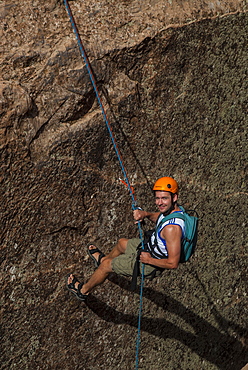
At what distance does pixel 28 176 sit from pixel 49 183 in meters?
0.32

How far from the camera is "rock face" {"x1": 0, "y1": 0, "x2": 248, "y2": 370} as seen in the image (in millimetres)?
5363

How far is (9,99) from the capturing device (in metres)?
5.06

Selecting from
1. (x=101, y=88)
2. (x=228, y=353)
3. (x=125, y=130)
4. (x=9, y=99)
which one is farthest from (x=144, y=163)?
(x=228, y=353)

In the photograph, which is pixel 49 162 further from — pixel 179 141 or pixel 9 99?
pixel 179 141

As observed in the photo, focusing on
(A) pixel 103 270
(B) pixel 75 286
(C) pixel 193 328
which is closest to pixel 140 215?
(A) pixel 103 270

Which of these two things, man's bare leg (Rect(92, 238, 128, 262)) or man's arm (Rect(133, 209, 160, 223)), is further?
man's bare leg (Rect(92, 238, 128, 262))

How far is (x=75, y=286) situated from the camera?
6.22 metres

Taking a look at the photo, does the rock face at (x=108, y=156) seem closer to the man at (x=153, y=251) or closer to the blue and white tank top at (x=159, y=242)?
the man at (x=153, y=251)

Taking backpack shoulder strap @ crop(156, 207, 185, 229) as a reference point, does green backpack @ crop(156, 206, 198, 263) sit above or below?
below

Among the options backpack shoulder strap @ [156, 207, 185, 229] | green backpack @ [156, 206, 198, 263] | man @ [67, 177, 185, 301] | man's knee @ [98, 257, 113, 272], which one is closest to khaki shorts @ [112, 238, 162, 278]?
man @ [67, 177, 185, 301]

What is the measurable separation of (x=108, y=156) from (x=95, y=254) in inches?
54.1

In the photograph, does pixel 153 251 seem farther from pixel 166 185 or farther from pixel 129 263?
pixel 166 185

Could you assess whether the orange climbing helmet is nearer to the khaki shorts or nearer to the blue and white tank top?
the blue and white tank top

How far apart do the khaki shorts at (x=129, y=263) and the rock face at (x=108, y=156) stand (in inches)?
25.8
